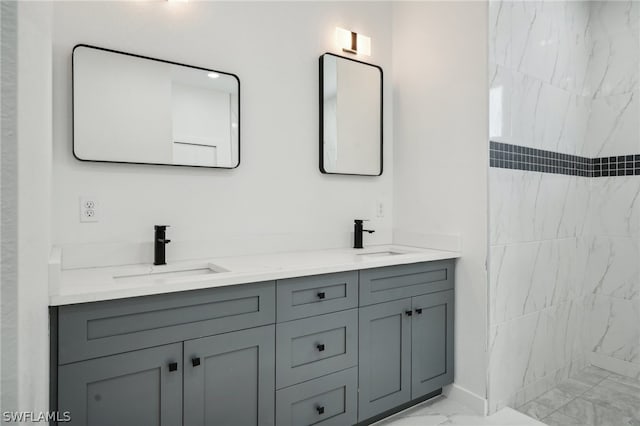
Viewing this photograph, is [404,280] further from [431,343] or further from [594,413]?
[594,413]

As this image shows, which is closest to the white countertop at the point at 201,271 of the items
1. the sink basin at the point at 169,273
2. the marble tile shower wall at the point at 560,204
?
the sink basin at the point at 169,273

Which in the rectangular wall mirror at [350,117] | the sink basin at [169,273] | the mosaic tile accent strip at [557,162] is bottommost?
the sink basin at [169,273]

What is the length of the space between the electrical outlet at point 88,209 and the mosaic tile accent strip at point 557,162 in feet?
6.49

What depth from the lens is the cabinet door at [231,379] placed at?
142 centimetres

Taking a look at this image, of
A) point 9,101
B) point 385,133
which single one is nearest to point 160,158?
point 385,133

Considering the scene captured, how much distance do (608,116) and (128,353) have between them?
318 centimetres

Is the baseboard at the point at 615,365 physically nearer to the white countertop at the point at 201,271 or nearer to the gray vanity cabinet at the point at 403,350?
the gray vanity cabinet at the point at 403,350

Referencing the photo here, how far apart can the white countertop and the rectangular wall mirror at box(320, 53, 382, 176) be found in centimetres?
57

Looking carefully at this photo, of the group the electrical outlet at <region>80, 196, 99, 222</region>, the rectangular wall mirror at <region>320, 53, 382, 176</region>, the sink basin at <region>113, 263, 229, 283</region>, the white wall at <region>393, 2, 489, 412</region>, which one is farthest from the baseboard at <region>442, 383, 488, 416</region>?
the electrical outlet at <region>80, 196, 99, 222</region>

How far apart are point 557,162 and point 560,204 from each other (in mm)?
272

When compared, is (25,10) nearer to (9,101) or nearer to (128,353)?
(9,101)

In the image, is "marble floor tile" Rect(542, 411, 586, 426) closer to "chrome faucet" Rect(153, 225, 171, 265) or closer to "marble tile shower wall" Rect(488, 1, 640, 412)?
"marble tile shower wall" Rect(488, 1, 640, 412)

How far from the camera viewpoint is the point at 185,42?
76.6 inches

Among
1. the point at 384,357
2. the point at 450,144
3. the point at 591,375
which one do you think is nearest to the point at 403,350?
the point at 384,357
